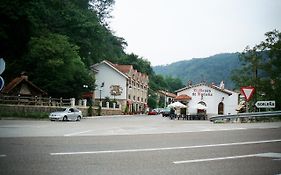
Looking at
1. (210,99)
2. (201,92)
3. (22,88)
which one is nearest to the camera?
(22,88)

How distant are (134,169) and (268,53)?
1463 inches

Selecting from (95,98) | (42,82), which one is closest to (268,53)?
(42,82)

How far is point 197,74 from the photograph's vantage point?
17762 cm

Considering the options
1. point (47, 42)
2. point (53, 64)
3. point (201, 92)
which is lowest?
point (201, 92)

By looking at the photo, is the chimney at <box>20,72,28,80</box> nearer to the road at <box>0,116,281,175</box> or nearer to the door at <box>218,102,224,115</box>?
the road at <box>0,116,281,175</box>

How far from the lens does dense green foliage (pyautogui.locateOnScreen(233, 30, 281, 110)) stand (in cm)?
3919

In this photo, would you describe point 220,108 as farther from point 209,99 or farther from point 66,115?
point 66,115

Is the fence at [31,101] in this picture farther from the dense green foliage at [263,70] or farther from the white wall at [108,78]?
the white wall at [108,78]

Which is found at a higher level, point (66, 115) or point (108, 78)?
point (108, 78)

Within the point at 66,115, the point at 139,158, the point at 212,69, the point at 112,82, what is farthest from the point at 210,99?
the point at 212,69

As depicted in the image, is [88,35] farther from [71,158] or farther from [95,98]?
[71,158]

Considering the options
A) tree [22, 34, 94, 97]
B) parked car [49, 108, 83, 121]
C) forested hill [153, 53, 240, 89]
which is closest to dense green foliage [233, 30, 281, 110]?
parked car [49, 108, 83, 121]

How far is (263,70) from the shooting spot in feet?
138

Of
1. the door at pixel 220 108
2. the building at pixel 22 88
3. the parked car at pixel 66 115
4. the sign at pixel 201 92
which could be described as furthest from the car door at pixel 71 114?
the door at pixel 220 108
